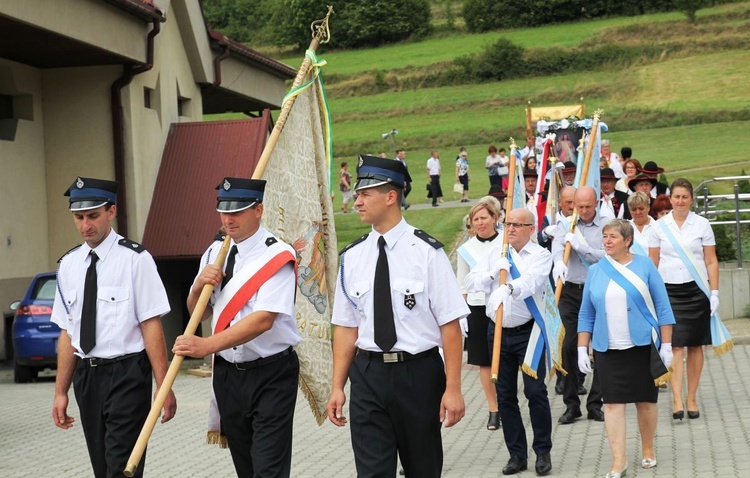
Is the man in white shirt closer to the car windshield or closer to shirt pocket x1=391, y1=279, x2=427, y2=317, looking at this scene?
the car windshield

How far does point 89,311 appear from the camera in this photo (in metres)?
7.07

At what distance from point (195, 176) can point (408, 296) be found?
15426mm

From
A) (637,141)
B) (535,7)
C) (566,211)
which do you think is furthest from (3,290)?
(535,7)

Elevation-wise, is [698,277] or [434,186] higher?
[434,186]

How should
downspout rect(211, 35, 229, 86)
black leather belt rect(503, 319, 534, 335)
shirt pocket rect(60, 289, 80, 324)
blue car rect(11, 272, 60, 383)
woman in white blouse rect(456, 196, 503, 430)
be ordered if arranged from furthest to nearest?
1. downspout rect(211, 35, 229, 86)
2. blue car rect(11, 272, 60, 383)
3. woman in white blouse rect(456, 196, 503, 430)
4. black leather belt rect(503, 319, 534, 335)
5. shirt pocket rect(60, 289, 80, 324)

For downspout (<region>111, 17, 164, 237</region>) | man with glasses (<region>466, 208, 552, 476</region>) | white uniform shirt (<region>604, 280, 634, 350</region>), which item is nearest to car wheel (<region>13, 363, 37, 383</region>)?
downspout (<region>111, 17, 164, 237</region>)

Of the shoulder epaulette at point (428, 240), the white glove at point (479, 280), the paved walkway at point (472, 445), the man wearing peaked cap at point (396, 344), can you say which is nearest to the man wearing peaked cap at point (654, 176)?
the paved walkway at point (472, 445)

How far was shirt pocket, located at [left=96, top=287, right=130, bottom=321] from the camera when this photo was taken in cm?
708

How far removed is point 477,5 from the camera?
106562 mm

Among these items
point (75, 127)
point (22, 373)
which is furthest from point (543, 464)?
point (75, 127)

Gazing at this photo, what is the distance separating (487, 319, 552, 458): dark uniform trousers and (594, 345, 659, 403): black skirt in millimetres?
566

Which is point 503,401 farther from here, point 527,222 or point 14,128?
point 14,128

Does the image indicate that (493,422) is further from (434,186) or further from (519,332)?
(434,186)

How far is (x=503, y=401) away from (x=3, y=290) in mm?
12598
